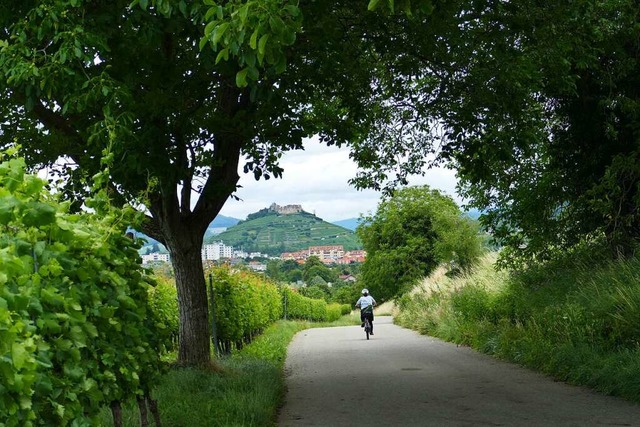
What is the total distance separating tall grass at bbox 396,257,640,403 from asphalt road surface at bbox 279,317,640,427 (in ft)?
1.24

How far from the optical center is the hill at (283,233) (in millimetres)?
150500

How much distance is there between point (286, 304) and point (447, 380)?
3253 cm

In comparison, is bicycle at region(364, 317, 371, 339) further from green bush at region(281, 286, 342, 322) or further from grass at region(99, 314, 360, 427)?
green bush at region(281, 286, 342, 322)

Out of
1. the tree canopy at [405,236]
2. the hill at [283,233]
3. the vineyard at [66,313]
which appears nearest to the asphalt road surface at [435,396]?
the vineyard at [66,313]

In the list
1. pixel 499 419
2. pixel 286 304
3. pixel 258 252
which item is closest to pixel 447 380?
pixel 499 419

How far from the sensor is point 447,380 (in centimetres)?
1403

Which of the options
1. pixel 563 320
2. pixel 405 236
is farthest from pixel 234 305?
pixel 405 236

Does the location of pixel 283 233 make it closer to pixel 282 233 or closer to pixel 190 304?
pixel 282 233

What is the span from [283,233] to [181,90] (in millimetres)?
152051

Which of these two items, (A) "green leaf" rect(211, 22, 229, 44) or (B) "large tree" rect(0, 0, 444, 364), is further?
(B) "large tree" rect(0, 0, 444, 364)

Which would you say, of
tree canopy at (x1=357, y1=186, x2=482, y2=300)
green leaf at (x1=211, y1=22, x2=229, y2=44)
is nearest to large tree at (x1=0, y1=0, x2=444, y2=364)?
green leaf at (x1=211, y1=22, x2=229, y2=44)

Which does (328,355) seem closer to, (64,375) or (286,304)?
(64,375)

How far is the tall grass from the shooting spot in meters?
12.1

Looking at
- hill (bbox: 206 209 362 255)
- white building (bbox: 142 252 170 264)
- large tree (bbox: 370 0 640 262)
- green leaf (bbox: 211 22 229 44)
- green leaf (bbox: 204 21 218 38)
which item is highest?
hill (bbox: 206 209 362 255)
